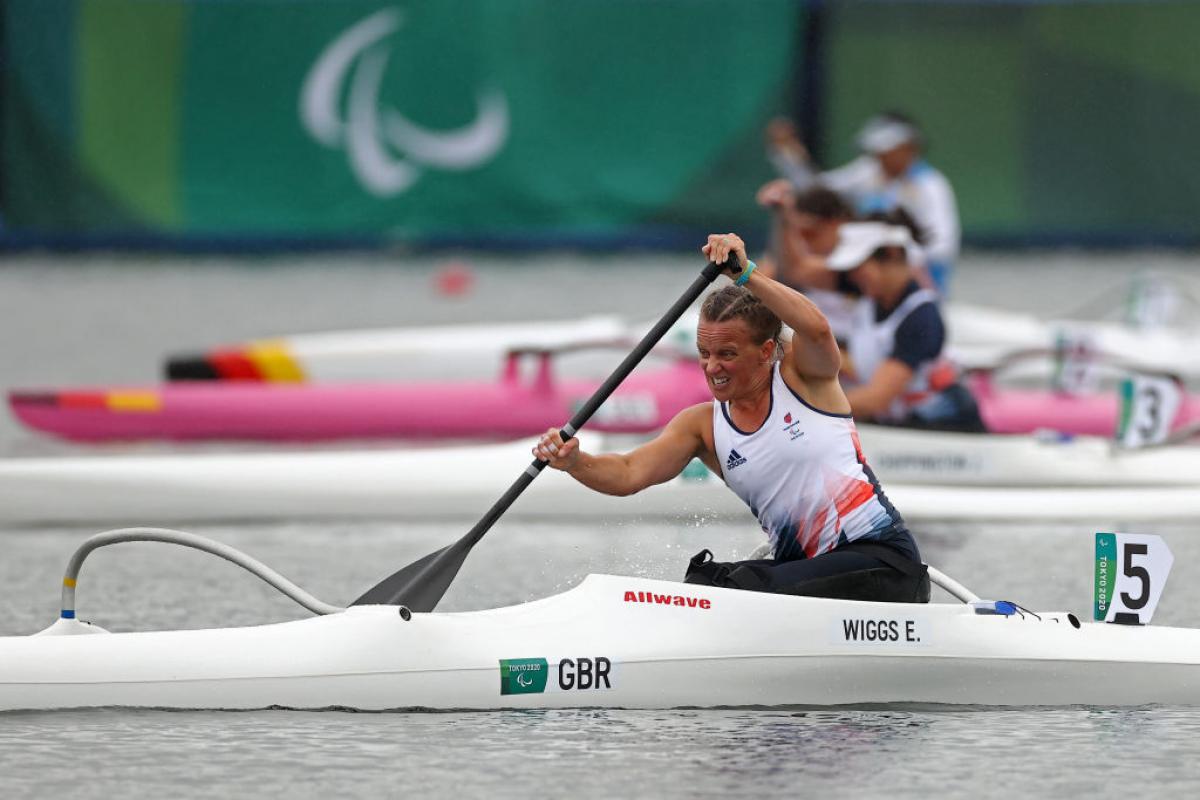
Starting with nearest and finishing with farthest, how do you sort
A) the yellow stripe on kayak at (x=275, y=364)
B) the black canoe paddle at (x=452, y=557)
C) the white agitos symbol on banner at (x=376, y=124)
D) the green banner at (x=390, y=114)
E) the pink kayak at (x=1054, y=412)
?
the black canoe paddle at (x=452, y=557)
the pink kayak at (x=1054, y=412)
the yellow stripe on kayak at (x=275, y=364)
the green banner at (x=390, y=114)
the white agitos symbol on banner at (x=376, y=124)

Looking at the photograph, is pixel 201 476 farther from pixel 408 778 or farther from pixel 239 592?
pixel 408 778

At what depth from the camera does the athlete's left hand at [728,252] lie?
5.57 m

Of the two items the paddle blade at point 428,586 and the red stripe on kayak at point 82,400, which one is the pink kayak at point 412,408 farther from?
the paddle blade at point 428,586

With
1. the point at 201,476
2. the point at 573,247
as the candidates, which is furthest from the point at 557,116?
the point at 201,476

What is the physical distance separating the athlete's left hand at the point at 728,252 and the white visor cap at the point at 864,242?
10.7 feet

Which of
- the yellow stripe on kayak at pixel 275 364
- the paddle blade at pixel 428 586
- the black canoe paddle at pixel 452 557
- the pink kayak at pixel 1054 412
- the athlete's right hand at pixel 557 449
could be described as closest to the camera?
the athlete's right hand at pixel 557 449

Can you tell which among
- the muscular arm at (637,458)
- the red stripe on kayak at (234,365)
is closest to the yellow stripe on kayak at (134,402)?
the red stripe on kayak at (234,365)

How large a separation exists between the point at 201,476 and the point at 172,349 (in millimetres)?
5846

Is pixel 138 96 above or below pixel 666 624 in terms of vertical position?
above

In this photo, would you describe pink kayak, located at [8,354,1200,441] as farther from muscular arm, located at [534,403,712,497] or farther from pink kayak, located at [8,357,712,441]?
muscular arm, located at [534,403,712,497]

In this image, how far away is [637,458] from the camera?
599cm

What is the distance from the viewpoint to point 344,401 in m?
11.3

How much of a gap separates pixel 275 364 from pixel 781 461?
22.8ft

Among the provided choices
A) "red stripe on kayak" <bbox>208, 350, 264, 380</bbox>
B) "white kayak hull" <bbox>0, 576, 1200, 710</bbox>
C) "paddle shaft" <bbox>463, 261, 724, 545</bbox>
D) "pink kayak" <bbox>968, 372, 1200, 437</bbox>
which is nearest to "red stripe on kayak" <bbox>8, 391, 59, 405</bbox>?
"red stripe on kayak" <bbox>208, 350, 264, 380</bbox>
